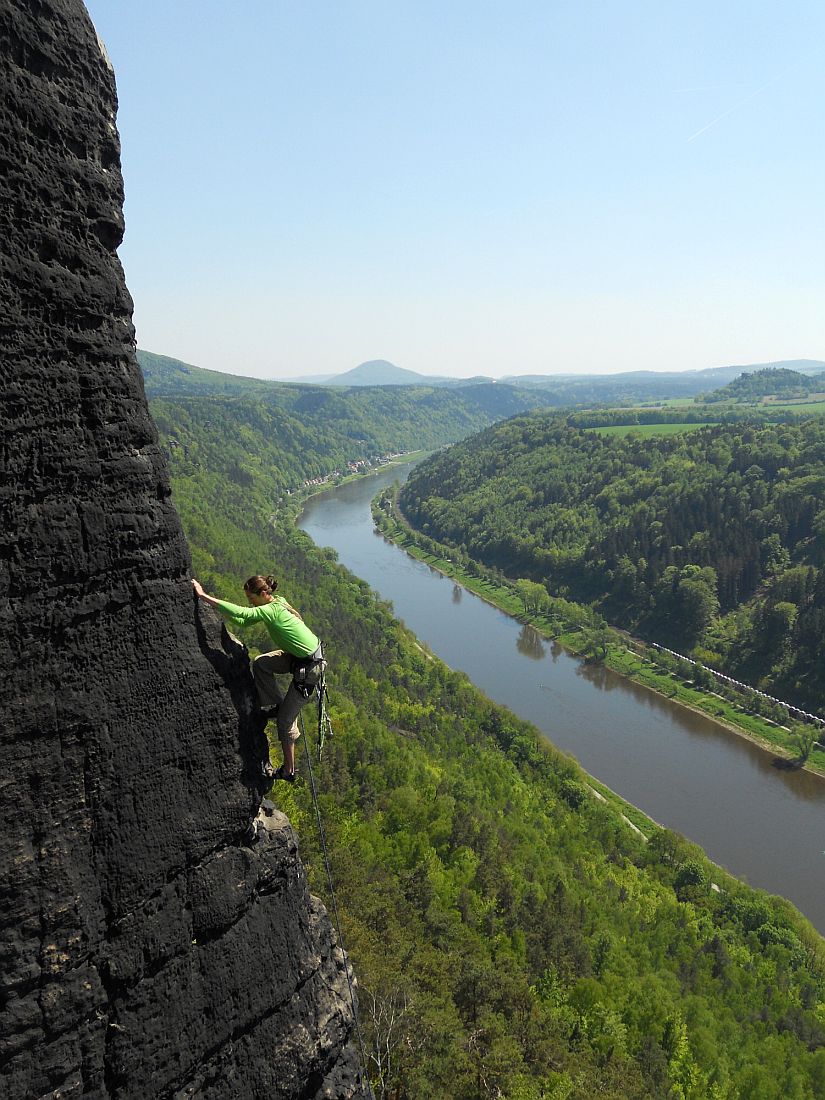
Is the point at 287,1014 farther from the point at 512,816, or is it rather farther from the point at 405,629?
the point at 405,629

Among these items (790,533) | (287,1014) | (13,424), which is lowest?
(790,533)

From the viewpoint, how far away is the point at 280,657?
22.2 feet

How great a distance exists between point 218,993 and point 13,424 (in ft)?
17.3

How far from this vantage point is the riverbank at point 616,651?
51.8 meters

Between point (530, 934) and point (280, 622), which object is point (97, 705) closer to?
point (280, 622)

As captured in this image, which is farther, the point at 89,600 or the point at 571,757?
the point at 571,757

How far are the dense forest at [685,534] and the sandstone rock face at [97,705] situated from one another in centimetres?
6262

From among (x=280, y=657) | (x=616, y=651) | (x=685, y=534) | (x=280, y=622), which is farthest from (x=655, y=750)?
(x=280, y=622)

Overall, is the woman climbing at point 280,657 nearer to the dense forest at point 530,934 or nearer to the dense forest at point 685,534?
the dense forest at point 530,934

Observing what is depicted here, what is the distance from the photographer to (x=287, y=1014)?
660 centimetres

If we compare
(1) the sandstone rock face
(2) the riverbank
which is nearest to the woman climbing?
(1) the sandstone rock face

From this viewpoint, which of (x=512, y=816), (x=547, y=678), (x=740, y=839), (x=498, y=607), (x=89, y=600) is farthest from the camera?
(x=498, y=607)

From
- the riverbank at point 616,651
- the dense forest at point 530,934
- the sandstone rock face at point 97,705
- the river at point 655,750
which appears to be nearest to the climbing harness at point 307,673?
the sandstone rock face at point 97,705

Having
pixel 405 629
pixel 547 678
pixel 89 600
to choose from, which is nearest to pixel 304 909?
pixel 89 600
